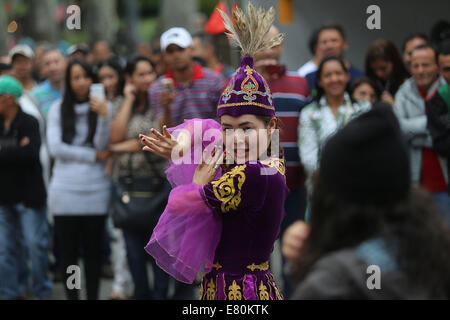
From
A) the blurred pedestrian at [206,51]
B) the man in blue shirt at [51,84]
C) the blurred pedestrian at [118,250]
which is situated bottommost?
the blurred pedestrian at [118,250]

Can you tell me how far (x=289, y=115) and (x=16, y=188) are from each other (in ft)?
8.80

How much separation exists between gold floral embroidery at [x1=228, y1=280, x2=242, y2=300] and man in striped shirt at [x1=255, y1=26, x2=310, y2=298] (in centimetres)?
273

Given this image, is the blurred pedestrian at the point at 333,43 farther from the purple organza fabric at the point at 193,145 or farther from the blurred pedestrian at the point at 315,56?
the purple organza fabric at the point at 193,145

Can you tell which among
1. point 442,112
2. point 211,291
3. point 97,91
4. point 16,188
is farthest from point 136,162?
point 211,291

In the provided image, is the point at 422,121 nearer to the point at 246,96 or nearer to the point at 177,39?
the point at 177,39

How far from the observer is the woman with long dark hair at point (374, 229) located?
177cm

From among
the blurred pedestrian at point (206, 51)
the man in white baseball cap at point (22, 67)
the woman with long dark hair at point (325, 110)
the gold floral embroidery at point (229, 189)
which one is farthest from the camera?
the blurred pedestrian at point (206, 51)

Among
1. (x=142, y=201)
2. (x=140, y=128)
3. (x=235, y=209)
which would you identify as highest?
(x=140, y=128)

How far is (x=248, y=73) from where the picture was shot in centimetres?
314

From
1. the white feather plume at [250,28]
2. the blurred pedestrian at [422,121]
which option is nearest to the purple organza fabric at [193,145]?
the white feather plume at [250,28]

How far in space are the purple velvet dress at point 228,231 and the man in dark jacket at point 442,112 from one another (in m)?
2.64
